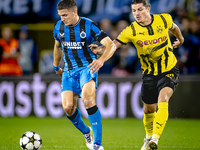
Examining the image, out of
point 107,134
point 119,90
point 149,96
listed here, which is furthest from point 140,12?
point 119,90

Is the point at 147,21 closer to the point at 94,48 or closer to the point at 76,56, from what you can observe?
the point at 94,48

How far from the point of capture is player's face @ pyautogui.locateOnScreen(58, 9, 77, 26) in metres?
4.86

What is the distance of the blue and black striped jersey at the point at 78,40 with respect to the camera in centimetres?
509

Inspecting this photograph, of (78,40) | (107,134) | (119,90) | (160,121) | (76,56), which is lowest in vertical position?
(107,134)

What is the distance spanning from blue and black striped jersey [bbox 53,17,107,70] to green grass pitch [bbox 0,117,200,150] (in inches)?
52.5

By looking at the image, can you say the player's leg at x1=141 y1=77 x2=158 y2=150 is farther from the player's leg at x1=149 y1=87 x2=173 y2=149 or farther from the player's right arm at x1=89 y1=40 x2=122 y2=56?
the player's right arm at x1=89 y1=40 x2=122 y2=56

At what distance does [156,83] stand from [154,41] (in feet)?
2.01

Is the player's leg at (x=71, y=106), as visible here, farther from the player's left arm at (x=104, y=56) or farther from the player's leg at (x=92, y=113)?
the player's left arm at (x=104, y=56)

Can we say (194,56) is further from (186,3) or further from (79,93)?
(79,93)

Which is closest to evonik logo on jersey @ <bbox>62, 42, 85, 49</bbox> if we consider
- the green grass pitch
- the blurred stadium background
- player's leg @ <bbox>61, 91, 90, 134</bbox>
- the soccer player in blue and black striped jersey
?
the soccer player in blue and black striped jersey

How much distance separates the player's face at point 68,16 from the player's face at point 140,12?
831mm

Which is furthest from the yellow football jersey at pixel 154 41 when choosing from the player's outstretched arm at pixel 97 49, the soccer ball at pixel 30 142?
the soccer ball at pixel 30 142

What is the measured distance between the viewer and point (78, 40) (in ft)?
16.8

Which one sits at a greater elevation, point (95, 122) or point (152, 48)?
point (152, 48)
